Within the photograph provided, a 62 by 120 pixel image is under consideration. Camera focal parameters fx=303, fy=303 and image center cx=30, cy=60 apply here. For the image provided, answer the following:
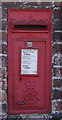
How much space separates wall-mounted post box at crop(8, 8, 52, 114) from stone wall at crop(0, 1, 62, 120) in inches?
2.5

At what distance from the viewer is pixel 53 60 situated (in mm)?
4539

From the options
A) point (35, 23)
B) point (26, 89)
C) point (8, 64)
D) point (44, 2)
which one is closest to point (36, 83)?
point (26, 89)

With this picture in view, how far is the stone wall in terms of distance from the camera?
4465mm

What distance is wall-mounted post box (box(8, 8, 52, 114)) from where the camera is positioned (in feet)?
14.5

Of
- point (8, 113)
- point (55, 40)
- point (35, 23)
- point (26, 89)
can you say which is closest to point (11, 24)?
point (35, 23)

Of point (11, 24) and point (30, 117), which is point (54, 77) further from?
point (11, 24)

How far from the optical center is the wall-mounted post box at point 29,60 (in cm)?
443

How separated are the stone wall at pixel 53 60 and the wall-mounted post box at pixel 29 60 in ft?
0.21

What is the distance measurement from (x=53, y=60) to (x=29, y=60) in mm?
363

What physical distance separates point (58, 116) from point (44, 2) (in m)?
1.73

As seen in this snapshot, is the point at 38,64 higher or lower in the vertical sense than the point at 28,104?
higher

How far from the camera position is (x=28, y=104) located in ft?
15.0

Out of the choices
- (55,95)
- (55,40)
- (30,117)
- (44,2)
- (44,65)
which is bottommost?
(30,117)

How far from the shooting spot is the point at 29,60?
449 centimetres
